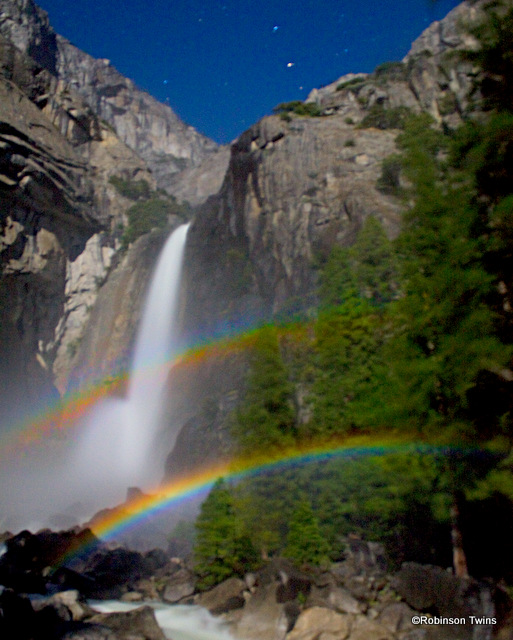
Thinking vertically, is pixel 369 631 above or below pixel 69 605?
below

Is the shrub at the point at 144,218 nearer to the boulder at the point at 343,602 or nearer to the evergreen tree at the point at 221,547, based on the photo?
the evergreen tree at the point at 221,547

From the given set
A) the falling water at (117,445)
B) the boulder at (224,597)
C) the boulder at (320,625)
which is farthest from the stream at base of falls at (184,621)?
the falling water at (117,445)

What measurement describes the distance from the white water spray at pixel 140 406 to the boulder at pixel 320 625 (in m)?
36.8

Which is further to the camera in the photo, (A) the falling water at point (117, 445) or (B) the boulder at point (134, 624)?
(A) the falling water at point (117, 445)

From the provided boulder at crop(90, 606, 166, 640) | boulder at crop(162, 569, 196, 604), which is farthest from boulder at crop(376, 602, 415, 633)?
boulder at crop(162, 569, 196, 604)

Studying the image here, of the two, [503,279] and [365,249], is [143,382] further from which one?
[503,279]

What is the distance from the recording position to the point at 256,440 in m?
21.7

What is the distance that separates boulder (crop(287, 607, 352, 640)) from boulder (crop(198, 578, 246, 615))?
3606mm

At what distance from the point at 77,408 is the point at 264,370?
134 feet

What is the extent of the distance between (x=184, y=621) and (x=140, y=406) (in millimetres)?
39057

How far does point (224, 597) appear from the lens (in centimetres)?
1681

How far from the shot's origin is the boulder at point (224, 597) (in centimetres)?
1641

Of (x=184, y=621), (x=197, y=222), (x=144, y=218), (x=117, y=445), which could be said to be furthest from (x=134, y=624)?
(x=144, y=218)

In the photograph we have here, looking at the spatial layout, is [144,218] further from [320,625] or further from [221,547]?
[320,625]
